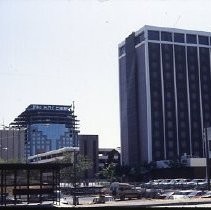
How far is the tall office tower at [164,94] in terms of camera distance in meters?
154

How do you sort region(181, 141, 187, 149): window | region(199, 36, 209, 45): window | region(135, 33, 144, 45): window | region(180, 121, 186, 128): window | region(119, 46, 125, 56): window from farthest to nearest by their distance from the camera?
region(119, 46, 125, 56): window → region(199, 36, 209, 45): window → region(135, 33, 144, 45): window → region(180, 121, 186, 128): window → region(181, 141, 187, 149): window

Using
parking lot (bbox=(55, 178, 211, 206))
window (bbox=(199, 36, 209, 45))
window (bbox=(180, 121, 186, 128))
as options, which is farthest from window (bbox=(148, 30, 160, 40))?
parking lot (bbox=(55, 178, 211, 206))

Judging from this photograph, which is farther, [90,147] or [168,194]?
[90,147]

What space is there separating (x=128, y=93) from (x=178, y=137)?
23.4 metres

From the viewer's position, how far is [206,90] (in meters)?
166

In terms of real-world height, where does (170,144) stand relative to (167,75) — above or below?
below

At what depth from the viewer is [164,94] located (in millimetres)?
158000

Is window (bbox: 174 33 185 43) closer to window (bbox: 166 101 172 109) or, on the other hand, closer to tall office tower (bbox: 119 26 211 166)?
tall office tower (bbox: 119 26 211 166)

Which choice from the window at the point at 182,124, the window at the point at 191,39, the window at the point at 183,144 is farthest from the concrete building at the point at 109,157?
the window at the point at 191,39

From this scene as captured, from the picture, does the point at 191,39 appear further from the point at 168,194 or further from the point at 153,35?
the point at 168,194

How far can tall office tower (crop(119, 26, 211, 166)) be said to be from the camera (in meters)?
154

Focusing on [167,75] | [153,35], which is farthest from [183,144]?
[153,35]

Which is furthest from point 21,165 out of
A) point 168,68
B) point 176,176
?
point 168,68

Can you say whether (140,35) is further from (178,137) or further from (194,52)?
(178,137)
